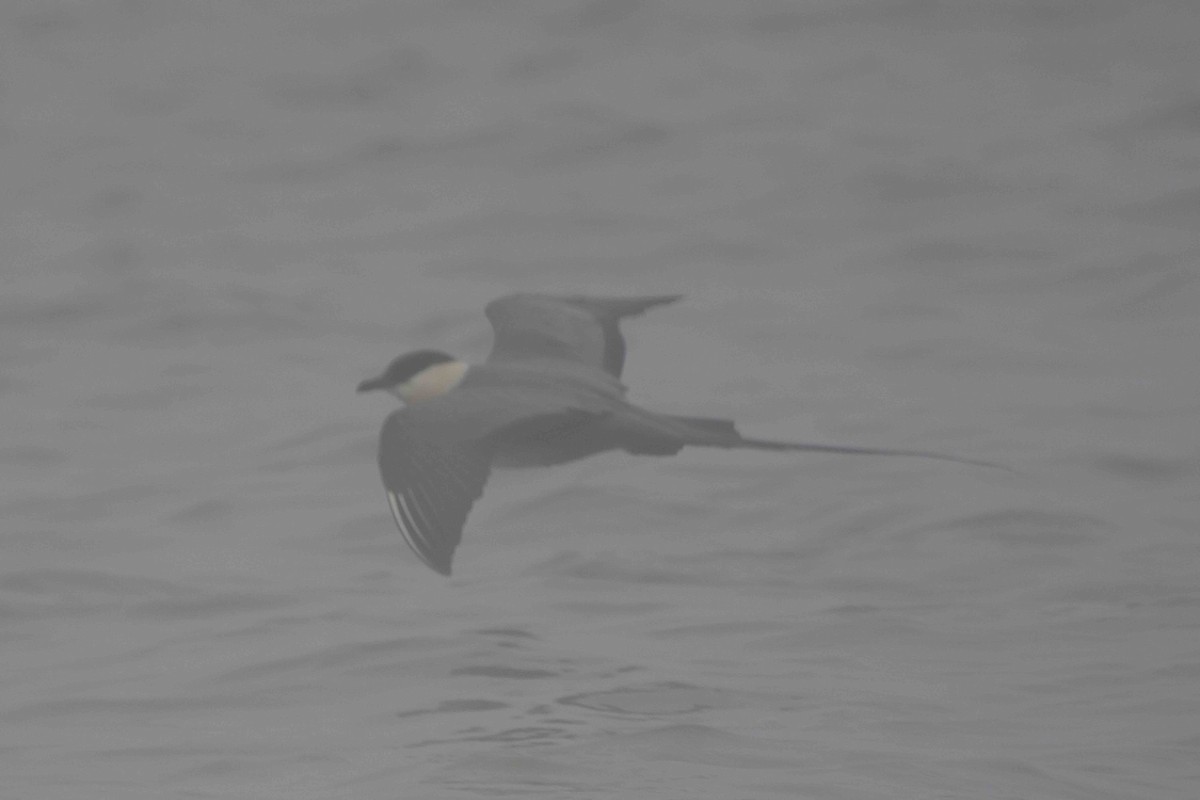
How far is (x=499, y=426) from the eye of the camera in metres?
7.33

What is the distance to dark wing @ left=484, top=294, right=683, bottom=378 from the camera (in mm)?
8594

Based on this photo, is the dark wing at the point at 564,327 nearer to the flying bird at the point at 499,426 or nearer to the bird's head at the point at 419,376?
the flying bird at the point at 499,426

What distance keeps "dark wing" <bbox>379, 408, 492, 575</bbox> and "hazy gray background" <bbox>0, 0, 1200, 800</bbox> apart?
635 mm

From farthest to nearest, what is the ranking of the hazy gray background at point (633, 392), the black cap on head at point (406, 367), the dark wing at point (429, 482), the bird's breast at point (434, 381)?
the black cap on head at point (406, 367), the bird's breast at point (434, 381), the hazy gray background at point (633, 392), the dark wing at point (429, 482)

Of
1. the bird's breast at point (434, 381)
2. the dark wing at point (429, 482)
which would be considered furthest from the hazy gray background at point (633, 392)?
the bird's breast at point (434, 381)

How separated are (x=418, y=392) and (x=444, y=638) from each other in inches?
31.6

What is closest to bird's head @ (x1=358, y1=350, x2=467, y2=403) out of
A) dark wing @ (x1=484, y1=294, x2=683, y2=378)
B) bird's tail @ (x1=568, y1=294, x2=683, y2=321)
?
dark wing @ (x1=484, y1=294, x2=683, y2=378)

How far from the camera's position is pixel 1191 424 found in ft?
32.9

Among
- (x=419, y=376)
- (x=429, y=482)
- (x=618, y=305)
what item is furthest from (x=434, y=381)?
(x=618, y=305)

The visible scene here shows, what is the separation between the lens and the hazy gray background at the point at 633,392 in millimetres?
7305

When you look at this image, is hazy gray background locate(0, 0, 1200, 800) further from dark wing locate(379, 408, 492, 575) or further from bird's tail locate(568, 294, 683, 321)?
bird's tail locate(568, 294, 683, 321)

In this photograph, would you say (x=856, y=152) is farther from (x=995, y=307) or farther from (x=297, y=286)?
(x=297, y=286)

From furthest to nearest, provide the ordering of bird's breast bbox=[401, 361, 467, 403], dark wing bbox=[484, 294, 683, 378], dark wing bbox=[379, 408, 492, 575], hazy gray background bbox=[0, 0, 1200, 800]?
1. dark wing bbox=[484, 294, 683, 378]
2. bird's breast bbox=[401, 361, 467, 403]
3. hazy gray background bbox=[0, 0, 1200, 800]
4. dark wing bbox=[379, 408, 492, 575]

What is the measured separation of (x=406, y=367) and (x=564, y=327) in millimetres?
769
